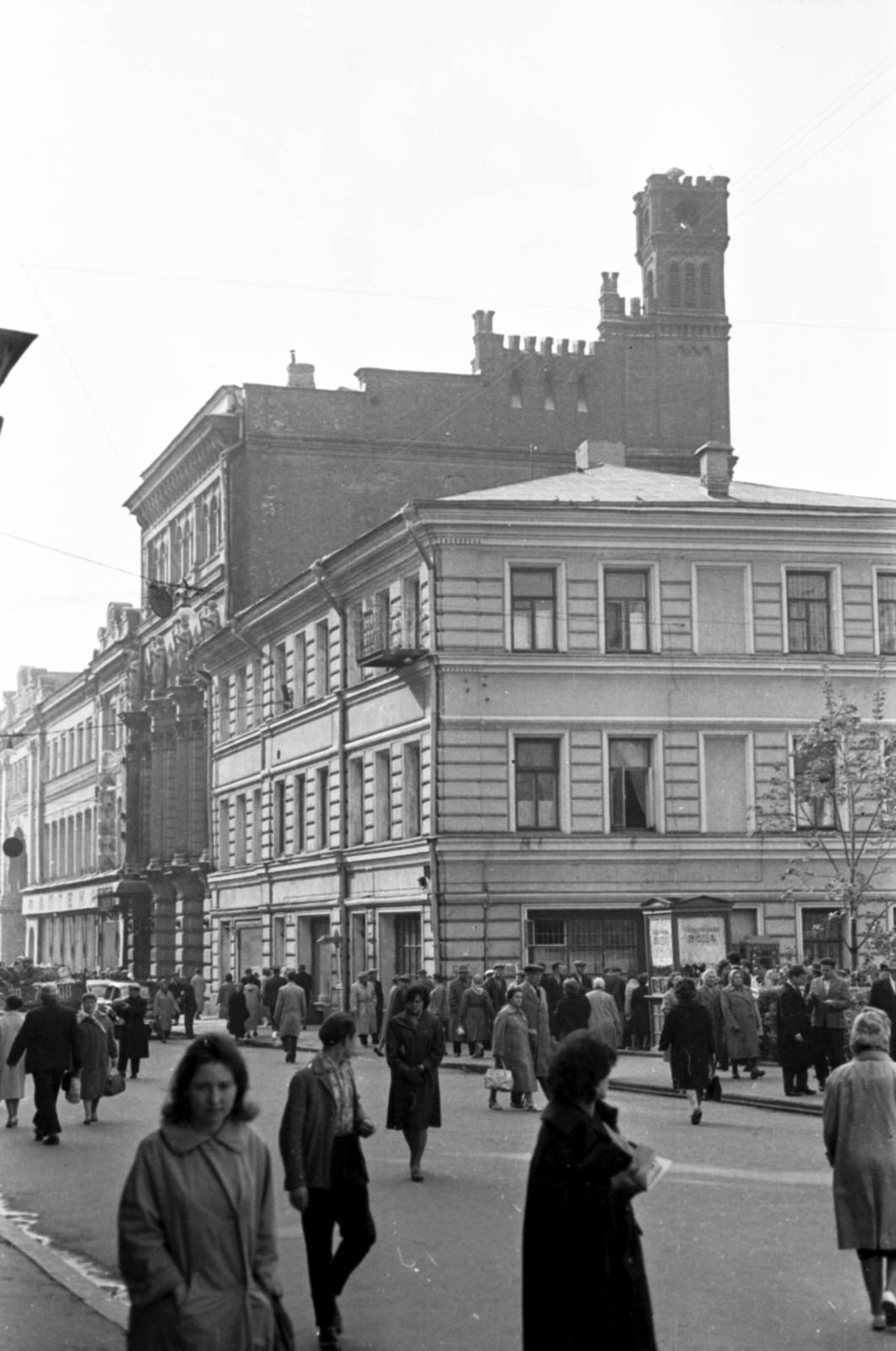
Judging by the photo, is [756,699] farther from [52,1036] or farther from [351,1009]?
[52,1036]

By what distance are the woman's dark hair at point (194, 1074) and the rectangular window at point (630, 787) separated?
32.4 m

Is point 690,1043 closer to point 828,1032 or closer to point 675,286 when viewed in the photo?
point 828,1032

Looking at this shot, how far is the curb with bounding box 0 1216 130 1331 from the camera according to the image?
9789mm

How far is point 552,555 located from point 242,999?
10709 millimetres

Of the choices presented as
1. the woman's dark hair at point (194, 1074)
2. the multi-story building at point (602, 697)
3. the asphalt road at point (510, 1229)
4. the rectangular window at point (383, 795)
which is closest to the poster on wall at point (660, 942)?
the multi-story building at point (602, 697)

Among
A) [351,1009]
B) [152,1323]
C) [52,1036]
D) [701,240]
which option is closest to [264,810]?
[351,1009]

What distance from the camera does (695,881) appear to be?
125ft

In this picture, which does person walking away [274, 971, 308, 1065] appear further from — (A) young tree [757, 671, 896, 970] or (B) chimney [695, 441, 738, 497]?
(B) chimney [695, 441, 738, 497]

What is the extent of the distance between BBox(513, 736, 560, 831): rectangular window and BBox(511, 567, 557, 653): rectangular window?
209 cm

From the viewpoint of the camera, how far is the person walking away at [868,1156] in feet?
30.9

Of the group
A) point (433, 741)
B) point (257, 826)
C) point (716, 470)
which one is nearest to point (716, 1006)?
point (433, 741)

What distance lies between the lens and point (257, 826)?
51.7m

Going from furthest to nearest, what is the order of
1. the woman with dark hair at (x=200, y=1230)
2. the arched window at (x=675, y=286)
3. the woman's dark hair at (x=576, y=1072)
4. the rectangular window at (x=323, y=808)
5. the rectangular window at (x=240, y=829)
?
1. the arched window at (x=675, y=286)
2. the rectangular window at (x=240, y=829)
3. the rectangular window at (x=323, y=808)
4. the woman's dark hair at (x=576, y=1072)
5. the woman with dark hair at (x=200, y=1230)

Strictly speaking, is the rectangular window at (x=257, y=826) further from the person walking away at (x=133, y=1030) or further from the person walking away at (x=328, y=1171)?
the person walking away at (x=328, y=1171)
